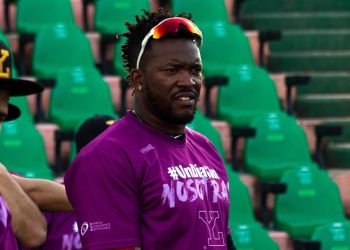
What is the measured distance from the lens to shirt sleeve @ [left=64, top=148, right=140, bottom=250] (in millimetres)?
3062

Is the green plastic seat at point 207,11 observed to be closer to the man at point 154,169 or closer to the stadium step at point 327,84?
the stadium step at point 327,84

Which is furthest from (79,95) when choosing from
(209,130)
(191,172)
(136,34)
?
(191,172)

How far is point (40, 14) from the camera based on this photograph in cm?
825

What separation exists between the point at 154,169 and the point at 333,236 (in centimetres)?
365

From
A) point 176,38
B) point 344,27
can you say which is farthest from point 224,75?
point 176,38

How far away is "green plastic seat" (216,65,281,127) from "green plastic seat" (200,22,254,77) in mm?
233

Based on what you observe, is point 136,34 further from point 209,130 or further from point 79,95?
point 79,95

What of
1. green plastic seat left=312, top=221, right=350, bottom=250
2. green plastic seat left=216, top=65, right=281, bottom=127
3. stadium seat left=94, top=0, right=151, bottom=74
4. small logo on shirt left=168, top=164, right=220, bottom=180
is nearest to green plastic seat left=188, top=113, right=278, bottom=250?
Answer: green plastic seat left=312, top=221, right=350, bottom=250

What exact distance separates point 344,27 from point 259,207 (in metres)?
2.49

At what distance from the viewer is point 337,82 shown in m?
8.75

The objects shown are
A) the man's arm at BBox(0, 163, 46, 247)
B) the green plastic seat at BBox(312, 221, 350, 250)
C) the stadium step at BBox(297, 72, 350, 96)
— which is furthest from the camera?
the stadium step at BBox(297, 72, 350, 96)

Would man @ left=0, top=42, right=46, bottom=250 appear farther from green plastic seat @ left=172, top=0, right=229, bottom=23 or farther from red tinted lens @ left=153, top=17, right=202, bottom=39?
green plastic seat @ left=172, top=0, right=229, bottom=23

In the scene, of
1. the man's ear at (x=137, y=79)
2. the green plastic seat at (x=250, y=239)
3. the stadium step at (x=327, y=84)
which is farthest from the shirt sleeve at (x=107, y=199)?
the stadium step at (x=327, y=84)

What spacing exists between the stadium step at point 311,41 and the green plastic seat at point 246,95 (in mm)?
972
